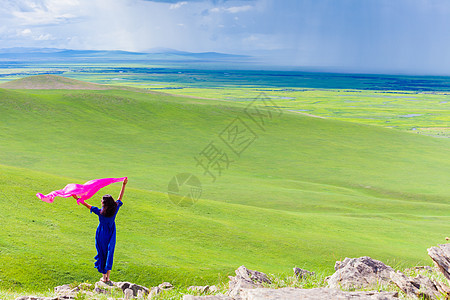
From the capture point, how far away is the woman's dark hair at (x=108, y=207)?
1164 centimetres

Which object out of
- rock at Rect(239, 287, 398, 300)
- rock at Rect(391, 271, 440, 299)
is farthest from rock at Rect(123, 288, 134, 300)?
rock at Rect(391, 271, 440, 299)

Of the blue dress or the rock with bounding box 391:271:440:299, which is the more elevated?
the blue dress

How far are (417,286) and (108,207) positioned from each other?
873cm

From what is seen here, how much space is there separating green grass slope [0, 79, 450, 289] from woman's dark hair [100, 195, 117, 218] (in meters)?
6.38

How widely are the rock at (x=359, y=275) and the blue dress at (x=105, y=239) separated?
6.60 metres

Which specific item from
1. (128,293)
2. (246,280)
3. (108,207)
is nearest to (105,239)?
(108,207)

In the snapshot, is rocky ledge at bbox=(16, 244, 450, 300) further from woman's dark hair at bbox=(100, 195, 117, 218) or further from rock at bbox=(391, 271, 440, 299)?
woman's dark hair at bbox=(100, 195, 117, 218)

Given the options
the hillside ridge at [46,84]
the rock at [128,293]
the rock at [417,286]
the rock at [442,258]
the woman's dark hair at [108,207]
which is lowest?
the rock at [128,293]

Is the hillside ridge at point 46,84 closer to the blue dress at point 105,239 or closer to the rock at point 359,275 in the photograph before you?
the blue dress at point 105,239

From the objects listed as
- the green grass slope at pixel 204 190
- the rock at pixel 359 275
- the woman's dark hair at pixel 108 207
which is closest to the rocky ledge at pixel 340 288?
the rock at pixel 359 275

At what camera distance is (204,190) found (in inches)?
Result: 1839

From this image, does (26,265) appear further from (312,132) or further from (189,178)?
(312,132)

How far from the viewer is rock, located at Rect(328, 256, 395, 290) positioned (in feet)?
38.8

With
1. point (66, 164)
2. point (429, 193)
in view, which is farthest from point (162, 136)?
point (429, 193)
